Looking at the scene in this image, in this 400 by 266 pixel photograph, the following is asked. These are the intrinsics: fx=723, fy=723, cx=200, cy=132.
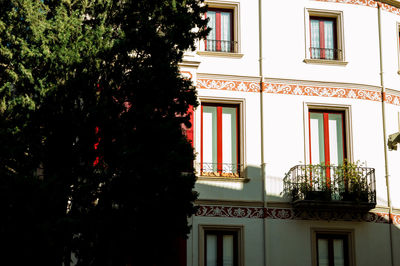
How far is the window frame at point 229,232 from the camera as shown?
70.1 feet

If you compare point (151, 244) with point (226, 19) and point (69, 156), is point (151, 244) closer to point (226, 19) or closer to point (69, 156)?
point (69, 156)

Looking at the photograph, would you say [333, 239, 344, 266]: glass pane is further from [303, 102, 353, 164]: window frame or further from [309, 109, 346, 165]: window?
[303, 102, 353, 164]: window frame

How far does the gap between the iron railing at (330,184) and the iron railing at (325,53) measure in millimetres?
3927

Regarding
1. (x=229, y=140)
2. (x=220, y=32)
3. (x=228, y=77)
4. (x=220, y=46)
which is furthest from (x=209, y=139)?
(x=220, y=32)

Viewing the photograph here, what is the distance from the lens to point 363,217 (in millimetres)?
22391

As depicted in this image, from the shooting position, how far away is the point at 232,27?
23.8 metres

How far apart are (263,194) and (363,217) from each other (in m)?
3.23

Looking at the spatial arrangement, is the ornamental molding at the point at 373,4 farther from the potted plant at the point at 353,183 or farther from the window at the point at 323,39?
the potted plant at the point at 353,183

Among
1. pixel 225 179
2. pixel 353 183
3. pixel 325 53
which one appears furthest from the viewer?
pixel 325 53

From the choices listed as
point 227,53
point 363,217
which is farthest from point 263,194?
point 227,53

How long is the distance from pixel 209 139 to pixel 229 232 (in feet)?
9.78

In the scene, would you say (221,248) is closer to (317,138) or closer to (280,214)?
(280,214)

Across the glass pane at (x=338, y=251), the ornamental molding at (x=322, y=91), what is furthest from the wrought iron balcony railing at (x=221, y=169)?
the glass pane at (x=338, y=251)

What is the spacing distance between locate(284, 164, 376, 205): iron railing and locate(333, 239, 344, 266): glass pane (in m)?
1.37
